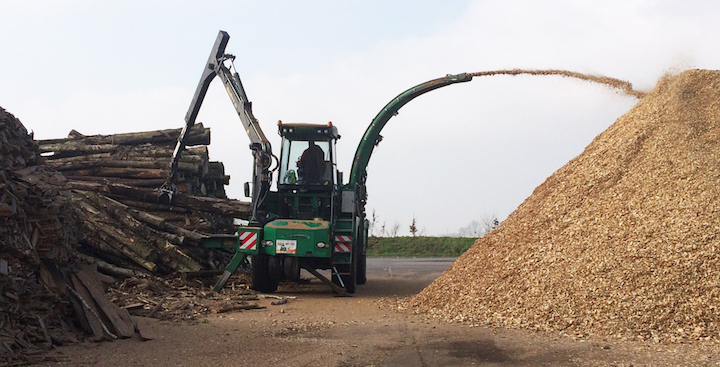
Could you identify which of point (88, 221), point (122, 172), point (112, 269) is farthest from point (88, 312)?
point (122, 172)

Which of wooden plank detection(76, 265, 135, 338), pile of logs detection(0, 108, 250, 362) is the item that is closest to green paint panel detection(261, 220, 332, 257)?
pile of logs detection(0, 108, 250, 362)

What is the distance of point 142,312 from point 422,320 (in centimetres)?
412

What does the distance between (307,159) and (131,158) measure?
5.15 meters

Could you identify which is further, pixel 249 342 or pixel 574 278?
pixel 574 278

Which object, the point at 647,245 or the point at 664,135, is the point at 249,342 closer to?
the point at 647,245

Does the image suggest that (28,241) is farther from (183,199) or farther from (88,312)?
(183,199)

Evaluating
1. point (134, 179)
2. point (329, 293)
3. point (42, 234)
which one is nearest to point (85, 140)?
point (134, 179)

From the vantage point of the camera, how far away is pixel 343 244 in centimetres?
1382

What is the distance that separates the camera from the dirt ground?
7.11m

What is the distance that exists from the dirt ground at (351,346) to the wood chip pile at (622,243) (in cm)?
64

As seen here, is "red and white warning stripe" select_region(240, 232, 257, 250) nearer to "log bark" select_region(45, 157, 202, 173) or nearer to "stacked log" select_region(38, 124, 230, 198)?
"stacked log" select_region(38, 124, 230, 198)

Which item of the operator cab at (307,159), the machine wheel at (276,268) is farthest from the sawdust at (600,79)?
the machine wheel at (276,268)

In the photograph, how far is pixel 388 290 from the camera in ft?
48.5

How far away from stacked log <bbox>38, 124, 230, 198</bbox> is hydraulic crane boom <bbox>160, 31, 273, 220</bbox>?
20.9 inches
